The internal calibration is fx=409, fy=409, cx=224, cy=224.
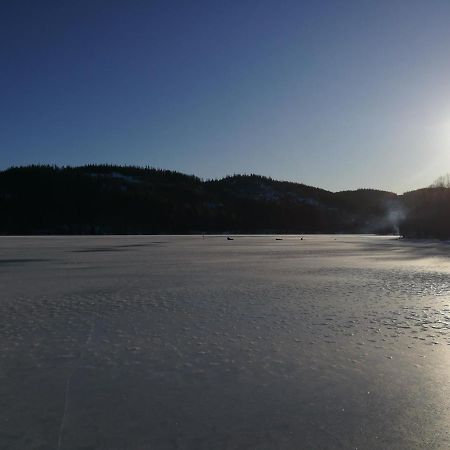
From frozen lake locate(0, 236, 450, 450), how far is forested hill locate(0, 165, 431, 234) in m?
96.3

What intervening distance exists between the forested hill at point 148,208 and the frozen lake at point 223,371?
316ft

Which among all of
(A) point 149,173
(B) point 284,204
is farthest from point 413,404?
(A) point 149,173

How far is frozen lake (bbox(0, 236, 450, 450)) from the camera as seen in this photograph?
356 cm

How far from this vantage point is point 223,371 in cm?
511

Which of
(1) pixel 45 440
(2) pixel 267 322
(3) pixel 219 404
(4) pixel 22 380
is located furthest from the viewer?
(2) pixel 267 322

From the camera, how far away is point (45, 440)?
11.1 feet

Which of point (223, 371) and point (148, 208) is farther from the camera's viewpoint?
point (148, 208)

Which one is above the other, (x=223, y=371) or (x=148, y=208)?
(x=148, y=208)

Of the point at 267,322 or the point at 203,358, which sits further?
the point at 267,322

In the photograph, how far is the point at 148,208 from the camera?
445 ft

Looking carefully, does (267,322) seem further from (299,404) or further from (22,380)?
(22,380)

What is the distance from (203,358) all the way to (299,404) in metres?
1.76

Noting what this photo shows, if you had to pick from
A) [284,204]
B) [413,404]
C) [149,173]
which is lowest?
[413,404]

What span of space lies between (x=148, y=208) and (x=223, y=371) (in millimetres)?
133285
